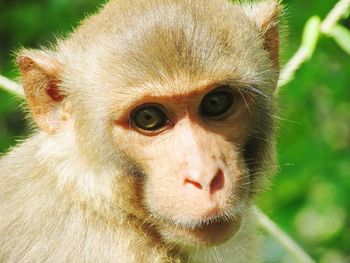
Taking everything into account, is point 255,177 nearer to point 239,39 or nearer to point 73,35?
point 239,39

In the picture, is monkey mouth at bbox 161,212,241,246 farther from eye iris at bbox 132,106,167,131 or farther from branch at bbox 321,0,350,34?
branch at bbox 321,0,350,34

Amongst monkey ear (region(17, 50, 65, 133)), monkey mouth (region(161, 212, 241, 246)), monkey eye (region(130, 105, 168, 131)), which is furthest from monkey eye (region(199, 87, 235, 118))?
monkey ear (region(17, 50, 65, 133))

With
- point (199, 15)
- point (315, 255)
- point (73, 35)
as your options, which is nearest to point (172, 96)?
point (199, 15)

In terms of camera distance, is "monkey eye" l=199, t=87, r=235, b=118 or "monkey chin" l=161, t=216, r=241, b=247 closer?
"monkey chin" l=161, t=216, r=241, b=247

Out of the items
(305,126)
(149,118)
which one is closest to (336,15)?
(149,118)

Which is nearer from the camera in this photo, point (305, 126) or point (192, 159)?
point (192, 159)

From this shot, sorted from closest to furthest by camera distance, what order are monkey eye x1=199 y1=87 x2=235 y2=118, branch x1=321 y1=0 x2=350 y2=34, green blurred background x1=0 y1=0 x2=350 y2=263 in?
monkey eye x1=199 y1=87 x2=235 y2=118 → branch x1=321 y1=0 x2=350 y2=34 → green blurred background x1=0 y1=0 x2=350 y2=263

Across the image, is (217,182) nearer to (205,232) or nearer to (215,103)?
(205,232)

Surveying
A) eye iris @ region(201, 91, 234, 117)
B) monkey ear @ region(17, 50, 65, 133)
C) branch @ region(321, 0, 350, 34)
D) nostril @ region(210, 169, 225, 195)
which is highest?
branch @ region(321, 0, 350, 34)
